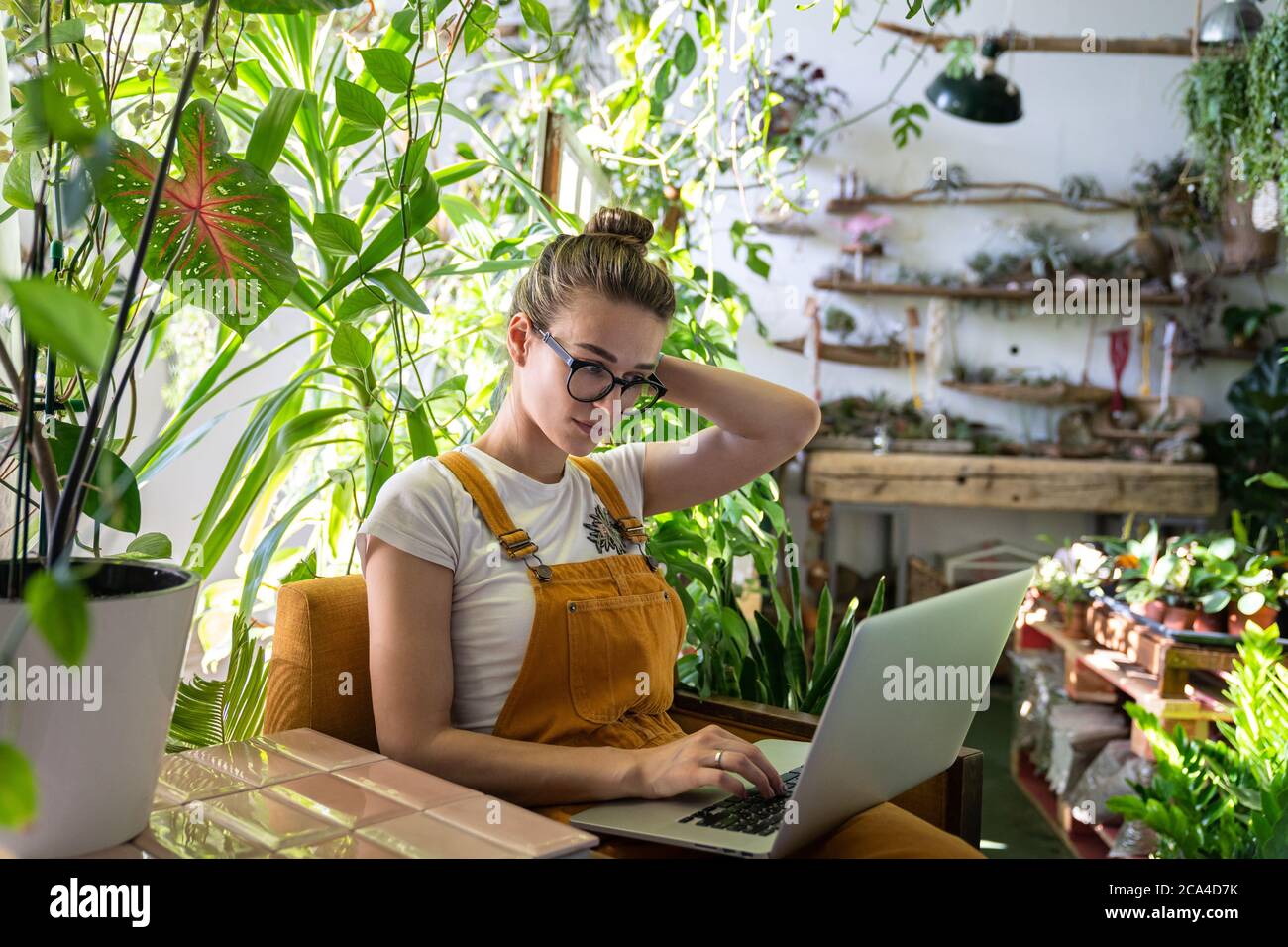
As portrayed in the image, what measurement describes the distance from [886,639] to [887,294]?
5098mm

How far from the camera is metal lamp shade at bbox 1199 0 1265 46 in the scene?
12.6ft

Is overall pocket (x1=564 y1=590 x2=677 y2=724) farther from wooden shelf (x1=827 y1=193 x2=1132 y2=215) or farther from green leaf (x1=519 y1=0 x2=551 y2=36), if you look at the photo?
wooden shelf (x1=827 y1=193 x2=1132 y2=215)

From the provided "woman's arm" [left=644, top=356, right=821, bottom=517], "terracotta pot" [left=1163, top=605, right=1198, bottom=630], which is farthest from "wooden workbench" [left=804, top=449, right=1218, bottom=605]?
"woman's arm" [left=644, top=356, right=821, bottom=517]

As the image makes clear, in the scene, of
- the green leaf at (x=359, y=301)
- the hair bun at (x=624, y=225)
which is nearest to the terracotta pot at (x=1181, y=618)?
the hair bun at (x=624, y=225)

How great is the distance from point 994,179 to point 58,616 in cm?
587

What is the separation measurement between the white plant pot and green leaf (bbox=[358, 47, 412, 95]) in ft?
2.47

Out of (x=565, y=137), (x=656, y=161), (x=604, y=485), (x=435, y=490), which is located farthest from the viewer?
(x=656, y=161)

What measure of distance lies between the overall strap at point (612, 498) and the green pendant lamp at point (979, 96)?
11.0 ft

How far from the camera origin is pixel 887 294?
580 cm

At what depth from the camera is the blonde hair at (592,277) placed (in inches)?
56.0

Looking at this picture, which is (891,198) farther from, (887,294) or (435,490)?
(435,490)

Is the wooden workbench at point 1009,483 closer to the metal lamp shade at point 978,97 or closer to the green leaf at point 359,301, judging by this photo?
the metal lamp shade at point 978,97

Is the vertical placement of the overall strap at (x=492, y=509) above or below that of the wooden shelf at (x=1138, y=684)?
above
